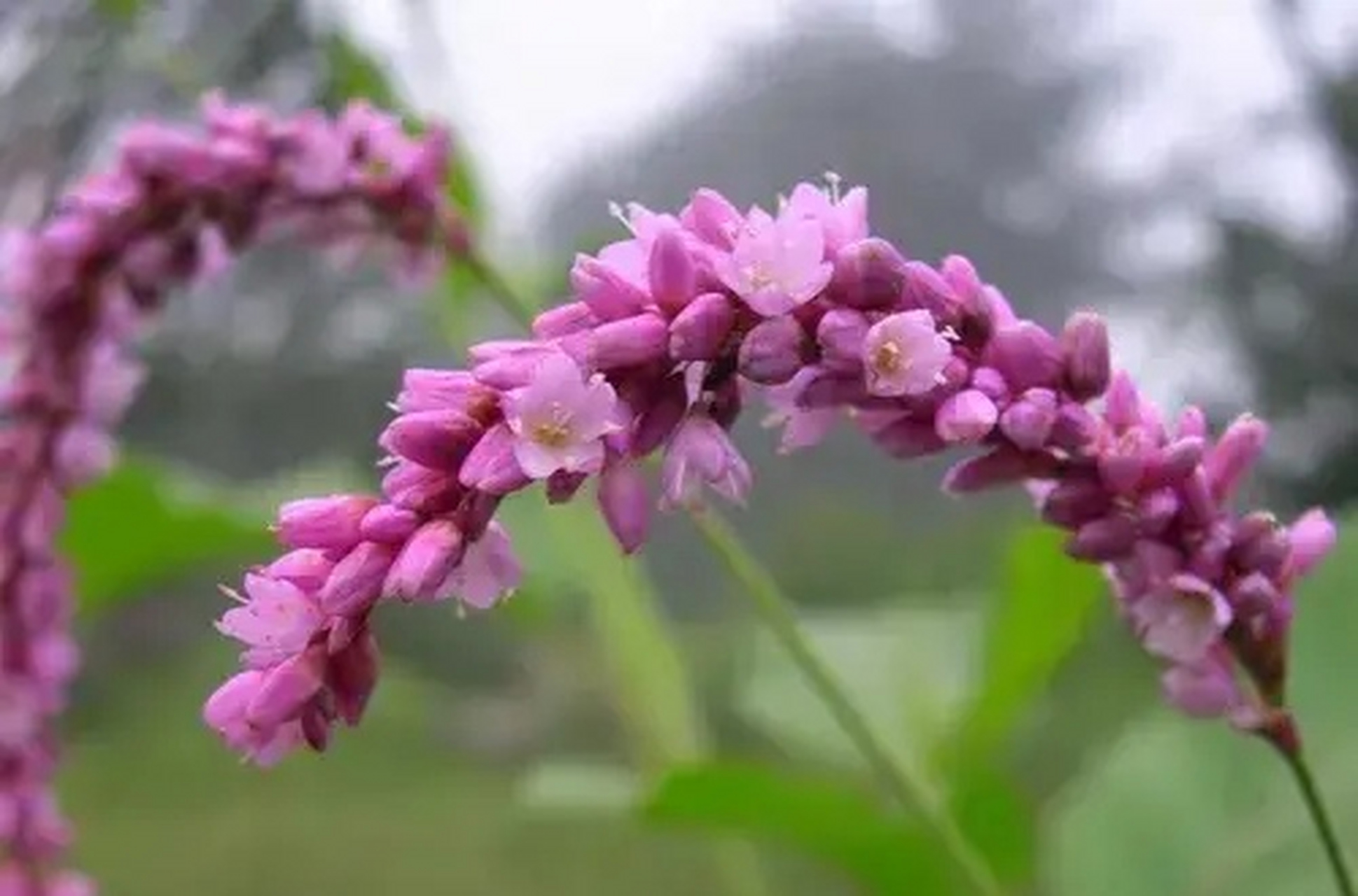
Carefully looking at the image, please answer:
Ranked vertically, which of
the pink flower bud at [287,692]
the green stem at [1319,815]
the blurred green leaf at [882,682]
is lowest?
the green stem at [1319,815]

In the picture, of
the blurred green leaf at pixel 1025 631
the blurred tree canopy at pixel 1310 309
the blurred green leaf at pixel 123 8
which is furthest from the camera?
the blurred tree canopy at pixel 1310 309

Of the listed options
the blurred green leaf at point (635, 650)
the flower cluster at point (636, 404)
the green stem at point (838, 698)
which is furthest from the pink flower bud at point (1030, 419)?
the blurred green leaf at point (635, 650)

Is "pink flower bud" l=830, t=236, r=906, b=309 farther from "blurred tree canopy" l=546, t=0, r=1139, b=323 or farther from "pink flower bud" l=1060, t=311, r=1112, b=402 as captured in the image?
"blurred tree canopy" l=546, t=0, r=1139, b=323

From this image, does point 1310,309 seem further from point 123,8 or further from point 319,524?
point 319,524

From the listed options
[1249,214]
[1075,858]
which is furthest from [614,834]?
[1075,858]

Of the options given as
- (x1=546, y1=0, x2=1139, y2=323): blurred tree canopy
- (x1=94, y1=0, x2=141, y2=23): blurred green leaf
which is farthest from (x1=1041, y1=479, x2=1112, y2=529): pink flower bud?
(x1=546, y1=0, x2=1139, y2=323): blurred tree canopy

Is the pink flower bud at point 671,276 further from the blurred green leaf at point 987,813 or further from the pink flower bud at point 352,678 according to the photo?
the blurred green leaf at point 987,813

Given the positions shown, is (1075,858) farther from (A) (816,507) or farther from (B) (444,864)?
(B) (444,864)

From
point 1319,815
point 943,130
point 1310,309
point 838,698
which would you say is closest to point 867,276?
point 1319,815
